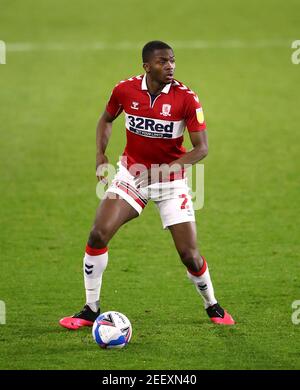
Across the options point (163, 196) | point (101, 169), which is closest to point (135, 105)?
point (101, 169)

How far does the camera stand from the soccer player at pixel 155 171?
10930 millimetres

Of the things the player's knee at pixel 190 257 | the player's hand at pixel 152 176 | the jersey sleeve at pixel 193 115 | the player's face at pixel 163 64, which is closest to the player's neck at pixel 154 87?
the player's face at pixel 163 64

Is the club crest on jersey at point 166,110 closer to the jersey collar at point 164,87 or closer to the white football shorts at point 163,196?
the jersey collar at point 164,87

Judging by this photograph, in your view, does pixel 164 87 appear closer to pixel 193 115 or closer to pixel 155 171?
pixel 193 115

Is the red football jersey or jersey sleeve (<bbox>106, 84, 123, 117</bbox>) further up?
jersey sleeve (<bbox>106, 84, 123, 117</bbox>)

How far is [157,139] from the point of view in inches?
440

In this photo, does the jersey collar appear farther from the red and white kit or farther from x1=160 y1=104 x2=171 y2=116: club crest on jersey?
x1=160 y1=104 x2=171 y2=116: club crest on jersey

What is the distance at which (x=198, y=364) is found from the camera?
32.7ft

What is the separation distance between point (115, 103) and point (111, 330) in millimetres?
2713

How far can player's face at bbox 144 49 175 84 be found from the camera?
10883 mm

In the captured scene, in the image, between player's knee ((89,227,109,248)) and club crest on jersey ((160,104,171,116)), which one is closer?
player's knee ((89,227,109,248))

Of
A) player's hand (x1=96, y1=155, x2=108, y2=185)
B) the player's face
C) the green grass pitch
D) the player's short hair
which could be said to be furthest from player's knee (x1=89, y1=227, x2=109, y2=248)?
the player's short hair

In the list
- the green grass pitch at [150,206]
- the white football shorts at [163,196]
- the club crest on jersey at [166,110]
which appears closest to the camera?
the green grass pitch at [150,206]
